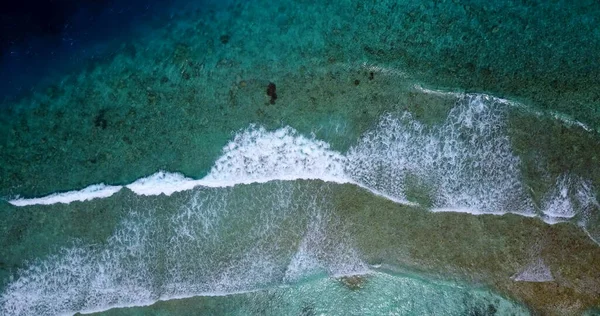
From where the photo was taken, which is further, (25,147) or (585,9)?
(25,147)

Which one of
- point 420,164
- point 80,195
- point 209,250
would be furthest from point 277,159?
point 80,195

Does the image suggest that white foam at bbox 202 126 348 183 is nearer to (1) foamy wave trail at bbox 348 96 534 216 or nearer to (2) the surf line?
(2) the surf line

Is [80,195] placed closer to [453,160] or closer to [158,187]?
[158,187]

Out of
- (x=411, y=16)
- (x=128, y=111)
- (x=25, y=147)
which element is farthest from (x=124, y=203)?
(x=411, y=16)

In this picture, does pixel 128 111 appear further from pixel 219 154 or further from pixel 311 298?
pixel 311 298

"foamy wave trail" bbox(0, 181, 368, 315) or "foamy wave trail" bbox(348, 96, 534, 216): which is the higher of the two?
"foamy wave trail" bbox(348, 96, 534, 216)

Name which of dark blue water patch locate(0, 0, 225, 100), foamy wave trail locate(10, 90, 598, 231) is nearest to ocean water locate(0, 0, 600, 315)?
foamy wave trail locate(10, 90, 598, 231)

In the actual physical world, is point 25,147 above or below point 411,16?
below
